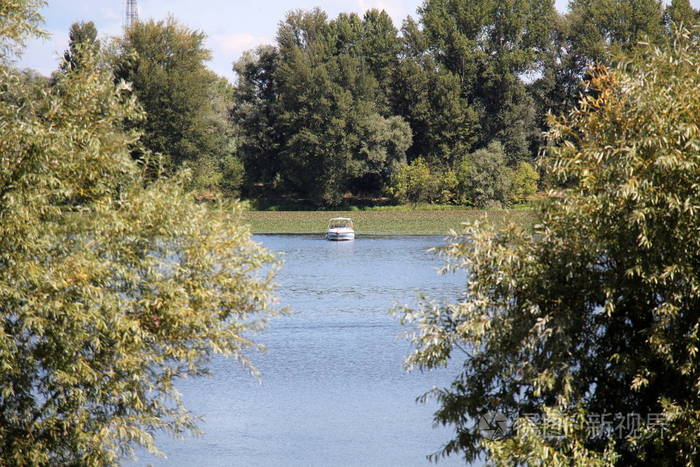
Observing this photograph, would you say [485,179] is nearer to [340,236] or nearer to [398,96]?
[398,96]

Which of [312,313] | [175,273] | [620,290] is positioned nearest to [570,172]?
[620,290]

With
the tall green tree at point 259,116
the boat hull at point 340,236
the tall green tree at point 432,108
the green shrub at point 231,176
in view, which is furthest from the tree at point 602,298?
the tall green tree at point 259,116

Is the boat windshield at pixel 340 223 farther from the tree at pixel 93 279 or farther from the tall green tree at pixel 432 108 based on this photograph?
the tree at pixel 93 279

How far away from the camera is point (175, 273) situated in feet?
47.1

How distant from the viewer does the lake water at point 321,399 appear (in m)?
19.5

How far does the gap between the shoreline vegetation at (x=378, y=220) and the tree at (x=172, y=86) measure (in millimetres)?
6971

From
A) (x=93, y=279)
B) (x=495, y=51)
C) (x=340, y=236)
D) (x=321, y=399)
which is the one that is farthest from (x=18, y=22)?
(x=495, y=51)

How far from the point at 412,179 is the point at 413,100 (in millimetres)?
7330

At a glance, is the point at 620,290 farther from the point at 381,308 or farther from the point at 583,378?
the point at 381,308

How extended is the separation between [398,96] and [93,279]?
6655 centimetres

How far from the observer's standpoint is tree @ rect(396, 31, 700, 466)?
1109 cm

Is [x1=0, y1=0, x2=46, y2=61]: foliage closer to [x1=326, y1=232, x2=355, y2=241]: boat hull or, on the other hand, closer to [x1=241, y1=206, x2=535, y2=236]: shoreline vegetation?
[x1=326, y1=232, x2=355, y2=241]: boat hull

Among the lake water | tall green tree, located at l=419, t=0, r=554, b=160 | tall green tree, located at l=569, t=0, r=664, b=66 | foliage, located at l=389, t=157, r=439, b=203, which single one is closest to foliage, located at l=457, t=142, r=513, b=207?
foliage, located at l=389, t=157, r=439, b=203

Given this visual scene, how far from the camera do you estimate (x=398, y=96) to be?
257 ft
